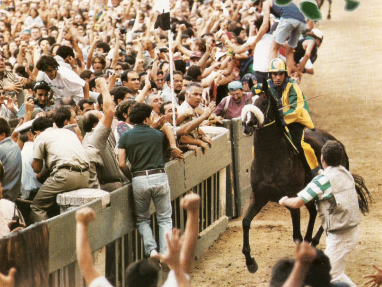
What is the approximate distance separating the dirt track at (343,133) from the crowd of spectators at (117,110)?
1.51m

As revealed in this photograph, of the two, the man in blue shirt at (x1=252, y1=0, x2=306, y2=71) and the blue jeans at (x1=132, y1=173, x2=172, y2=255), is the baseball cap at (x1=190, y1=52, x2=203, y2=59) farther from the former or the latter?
the blue jeans at (x1=132, y1=173, x2=172, y2=255)

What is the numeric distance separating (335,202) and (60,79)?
5.10m

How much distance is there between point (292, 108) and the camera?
8.98 meters

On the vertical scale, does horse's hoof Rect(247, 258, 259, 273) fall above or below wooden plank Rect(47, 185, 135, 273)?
below

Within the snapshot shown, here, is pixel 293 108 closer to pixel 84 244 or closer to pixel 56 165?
pixel 56 165

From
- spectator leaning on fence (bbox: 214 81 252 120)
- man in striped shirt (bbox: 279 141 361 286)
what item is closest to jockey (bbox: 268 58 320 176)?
spectator leaning on fence (bbox: 214 81 252 120)

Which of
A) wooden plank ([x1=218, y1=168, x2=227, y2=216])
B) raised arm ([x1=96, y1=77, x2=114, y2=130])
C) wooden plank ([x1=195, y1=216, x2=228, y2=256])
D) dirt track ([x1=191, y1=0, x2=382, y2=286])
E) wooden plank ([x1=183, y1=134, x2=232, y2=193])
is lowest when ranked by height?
dirt track ([x1=191, y1=0, x2=382, y2=286])

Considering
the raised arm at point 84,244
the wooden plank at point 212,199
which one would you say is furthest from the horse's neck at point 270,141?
the raised arm at point 84,244

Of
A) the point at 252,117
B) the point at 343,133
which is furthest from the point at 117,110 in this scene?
the point at 343,133

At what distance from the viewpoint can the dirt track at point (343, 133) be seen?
8.66m

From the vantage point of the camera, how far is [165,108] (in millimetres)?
8773

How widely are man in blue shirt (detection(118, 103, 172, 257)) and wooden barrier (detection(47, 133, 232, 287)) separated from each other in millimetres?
125

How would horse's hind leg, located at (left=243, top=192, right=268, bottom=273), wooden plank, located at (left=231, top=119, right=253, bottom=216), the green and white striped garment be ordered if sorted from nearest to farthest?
the green and white striped garment < horse's hind leg, located at (left=243, top=192, right=268, bottom=273) < wooden plank, located at (left=231, top=119, right=253, bottom=216)

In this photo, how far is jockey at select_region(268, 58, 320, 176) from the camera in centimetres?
897
